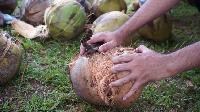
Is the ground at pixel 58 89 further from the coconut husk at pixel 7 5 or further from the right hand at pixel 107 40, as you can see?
the coconut husk at pixel 7 5

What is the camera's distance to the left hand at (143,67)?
2.22 meters

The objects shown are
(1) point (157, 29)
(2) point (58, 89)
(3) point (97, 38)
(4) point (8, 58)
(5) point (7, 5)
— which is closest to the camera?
(3) point (97, 38)

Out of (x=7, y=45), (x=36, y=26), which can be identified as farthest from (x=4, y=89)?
(x=36, y=26)

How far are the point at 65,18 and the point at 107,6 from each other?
49 cm

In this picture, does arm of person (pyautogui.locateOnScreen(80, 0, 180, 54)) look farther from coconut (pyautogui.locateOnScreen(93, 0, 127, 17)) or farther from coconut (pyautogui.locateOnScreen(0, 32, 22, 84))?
coconut (pyautogui.locateOnScreen(93, 0, 127, 17))

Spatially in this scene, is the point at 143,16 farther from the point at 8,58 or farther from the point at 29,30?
the point at 29,30

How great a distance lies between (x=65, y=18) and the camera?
384cm

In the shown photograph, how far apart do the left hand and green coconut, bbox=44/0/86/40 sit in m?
1.68

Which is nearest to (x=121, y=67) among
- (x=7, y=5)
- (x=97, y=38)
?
(x=97, y=38)

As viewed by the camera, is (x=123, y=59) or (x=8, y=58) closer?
(x=123, y=59)

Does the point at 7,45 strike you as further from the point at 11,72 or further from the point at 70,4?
the point at 70,4

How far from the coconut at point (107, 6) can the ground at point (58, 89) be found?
1.41 ft

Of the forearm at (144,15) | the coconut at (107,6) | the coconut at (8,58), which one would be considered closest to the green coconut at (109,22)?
the coconut at (107,6)

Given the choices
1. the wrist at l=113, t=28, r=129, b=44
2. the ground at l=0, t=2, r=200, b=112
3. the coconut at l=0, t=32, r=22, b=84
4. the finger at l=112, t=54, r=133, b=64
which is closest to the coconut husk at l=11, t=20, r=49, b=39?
the ground at l=0, t=2, r=200, b=112
